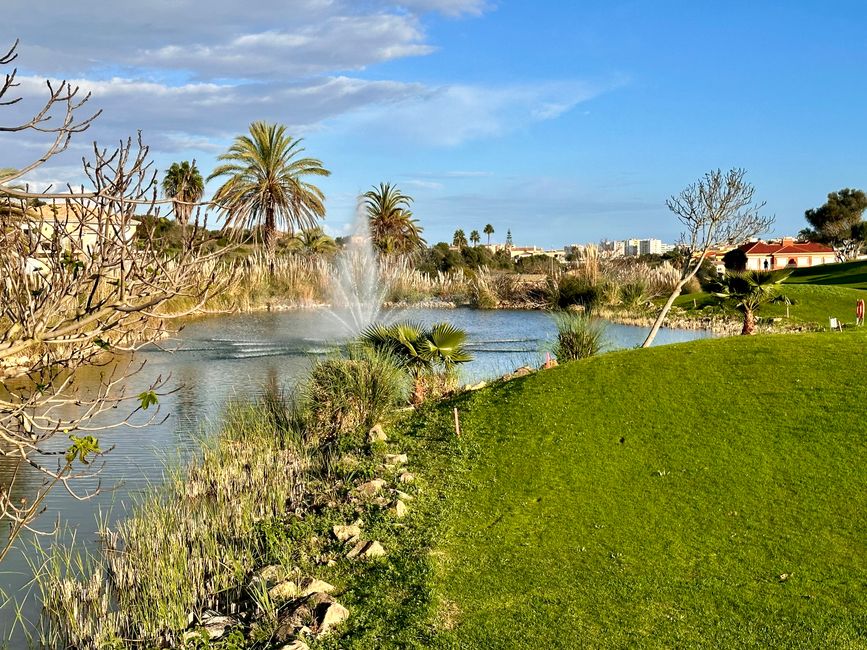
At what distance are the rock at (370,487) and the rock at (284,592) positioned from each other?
98.9 inches

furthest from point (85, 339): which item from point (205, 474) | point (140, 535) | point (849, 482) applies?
point (849, 482)

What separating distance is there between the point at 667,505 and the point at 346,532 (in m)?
3.77

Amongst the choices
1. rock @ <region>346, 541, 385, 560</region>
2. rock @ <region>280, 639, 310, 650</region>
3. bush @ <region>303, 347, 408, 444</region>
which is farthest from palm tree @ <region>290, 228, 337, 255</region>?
rock @ <region>280, 639, 310, 650</region>

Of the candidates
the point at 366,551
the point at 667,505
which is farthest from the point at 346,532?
the point at 667,505

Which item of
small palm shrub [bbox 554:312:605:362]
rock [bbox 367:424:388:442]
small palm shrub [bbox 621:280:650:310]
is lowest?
rock [bbox 367:424:388:442]

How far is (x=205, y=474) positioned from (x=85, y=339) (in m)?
6.94

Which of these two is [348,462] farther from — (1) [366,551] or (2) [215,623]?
(2) [215,623]

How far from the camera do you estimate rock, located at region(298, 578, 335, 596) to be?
7250 mm

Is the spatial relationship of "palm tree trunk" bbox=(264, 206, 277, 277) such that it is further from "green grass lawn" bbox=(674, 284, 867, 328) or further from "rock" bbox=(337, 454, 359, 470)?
"rock" bbox=(337, 454, 359, 470)

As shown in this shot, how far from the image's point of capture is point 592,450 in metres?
10.9

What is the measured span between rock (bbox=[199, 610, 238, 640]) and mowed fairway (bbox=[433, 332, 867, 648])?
6.26ft

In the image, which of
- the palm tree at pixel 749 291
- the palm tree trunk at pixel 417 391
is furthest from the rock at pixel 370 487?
the palm tree at pixel 749 291

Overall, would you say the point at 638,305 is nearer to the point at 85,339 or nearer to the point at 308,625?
the point at 308,625

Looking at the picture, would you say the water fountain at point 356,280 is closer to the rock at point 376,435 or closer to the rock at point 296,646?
the rock at point 376,435
